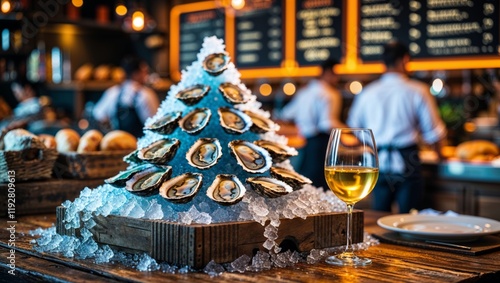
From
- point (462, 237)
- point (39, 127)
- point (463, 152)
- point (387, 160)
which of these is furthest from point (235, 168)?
point (39, 127)

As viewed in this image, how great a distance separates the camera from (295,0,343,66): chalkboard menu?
21.2 feet

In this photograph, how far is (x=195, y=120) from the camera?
1469mm

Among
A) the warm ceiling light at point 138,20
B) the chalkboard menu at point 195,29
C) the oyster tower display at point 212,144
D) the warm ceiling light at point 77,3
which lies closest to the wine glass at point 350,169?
the oyster tower display at point 212,144

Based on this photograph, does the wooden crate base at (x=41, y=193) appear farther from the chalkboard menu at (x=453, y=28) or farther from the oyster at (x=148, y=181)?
the chalkboard menu at (x=453, y=28)

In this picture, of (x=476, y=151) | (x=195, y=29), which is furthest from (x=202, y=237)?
(x=195, y=29)

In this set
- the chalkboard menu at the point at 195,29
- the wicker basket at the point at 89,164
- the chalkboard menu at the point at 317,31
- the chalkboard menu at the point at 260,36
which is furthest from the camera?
the chalkboard menu at the point at 195,29

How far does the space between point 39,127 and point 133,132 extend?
0.87 metres

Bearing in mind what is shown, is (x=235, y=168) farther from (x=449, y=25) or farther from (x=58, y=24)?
(x=58, y=24)

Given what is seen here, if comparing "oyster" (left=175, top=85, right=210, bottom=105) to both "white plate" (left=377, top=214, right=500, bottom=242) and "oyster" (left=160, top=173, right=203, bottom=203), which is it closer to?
"oyster" (left=160, top=173, right=203, bottom=203)

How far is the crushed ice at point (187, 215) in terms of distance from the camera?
127 centimetres

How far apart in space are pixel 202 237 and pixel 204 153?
24 centimetres

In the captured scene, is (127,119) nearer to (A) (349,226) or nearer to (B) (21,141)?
(B) (21,141)

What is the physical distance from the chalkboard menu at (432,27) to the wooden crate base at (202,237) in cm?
446

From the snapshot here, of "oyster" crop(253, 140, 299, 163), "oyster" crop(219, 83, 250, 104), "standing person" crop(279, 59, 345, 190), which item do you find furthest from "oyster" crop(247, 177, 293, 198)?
"standing person" crop(279, 59, 345, 190)
